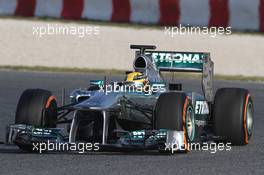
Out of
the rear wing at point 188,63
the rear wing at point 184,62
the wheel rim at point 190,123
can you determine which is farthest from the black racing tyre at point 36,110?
the rear wing at point 188,63

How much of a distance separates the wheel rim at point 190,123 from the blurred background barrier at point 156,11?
10.5 meters

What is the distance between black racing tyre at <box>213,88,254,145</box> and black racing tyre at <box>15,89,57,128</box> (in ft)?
6.06

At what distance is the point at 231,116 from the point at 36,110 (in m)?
2.15

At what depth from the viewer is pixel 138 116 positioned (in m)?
10.5

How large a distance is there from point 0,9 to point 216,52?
4.95m

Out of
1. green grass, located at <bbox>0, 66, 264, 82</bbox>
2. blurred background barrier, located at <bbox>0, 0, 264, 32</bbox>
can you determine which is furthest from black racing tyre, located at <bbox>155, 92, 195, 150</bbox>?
blurred background barrier, located at <bbox>0, 0, 264, 32</bbox>

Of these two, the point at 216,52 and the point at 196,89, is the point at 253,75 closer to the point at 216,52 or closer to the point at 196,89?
the point at 216,52

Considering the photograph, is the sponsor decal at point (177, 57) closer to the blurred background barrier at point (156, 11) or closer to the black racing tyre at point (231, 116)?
the black racing tyre at point (231, 116)

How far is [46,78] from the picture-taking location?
62.2ft

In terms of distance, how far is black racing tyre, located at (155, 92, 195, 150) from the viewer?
31.9ft

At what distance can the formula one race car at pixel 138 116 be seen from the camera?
9.70 meters

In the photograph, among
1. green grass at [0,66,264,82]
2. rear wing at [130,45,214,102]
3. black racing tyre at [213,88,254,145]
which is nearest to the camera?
black racing tyre at [213,88,254,145]

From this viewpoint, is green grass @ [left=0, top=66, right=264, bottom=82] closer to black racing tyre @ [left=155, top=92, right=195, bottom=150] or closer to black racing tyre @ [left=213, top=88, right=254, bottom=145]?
black racing tyre @ [left=213, top=88, right=254, bottom=145]

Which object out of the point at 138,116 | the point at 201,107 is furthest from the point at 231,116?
the point at 138,116
